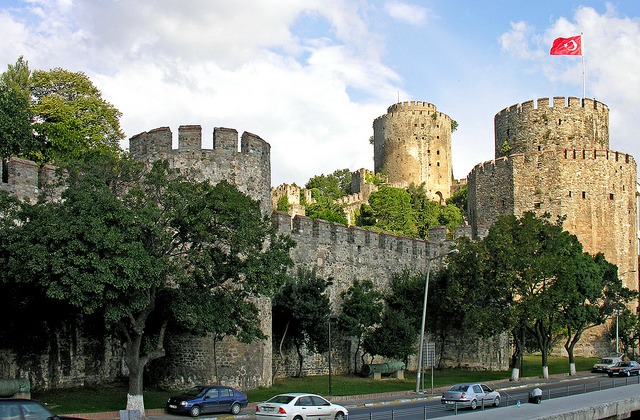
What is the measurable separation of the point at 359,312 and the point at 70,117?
18176 millimetres

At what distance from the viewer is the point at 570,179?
57250 millimetres

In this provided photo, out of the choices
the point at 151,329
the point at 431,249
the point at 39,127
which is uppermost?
the point at 39,127

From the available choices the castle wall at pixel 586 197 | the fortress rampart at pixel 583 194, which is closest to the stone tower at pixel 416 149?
the fortress rampart at pixel 583 194

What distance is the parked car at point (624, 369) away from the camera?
1689 inches

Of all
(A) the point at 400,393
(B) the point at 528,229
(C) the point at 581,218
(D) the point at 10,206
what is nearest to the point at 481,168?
(C) the point at 581,218

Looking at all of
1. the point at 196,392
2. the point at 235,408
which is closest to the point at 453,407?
the point at 235,408

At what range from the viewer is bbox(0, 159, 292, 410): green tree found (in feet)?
73.0

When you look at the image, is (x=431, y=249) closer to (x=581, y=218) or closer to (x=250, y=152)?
(x=581, y=218)

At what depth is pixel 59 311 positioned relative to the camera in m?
27.3

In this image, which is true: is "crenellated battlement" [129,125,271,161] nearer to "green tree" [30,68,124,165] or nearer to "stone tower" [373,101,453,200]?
"green tree" [30,68,124,165]

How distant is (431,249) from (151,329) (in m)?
24.0

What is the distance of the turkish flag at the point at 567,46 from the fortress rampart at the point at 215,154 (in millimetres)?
32720

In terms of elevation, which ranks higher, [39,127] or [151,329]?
[39,127]

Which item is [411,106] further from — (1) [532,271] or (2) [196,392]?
(2) [196,392]
